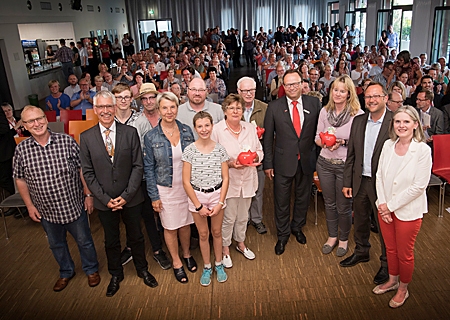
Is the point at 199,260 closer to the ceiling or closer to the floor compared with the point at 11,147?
closer to the floor

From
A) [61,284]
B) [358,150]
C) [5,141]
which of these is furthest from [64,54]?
[358,150]

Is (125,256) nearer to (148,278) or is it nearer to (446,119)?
(148,278)

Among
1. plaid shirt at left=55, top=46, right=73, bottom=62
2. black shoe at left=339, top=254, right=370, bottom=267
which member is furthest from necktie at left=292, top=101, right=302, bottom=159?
plaid shirt at left=55, top=46, right=73, bottom=62

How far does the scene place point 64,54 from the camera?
13469 mm

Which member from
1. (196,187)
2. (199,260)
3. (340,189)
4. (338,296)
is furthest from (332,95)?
(199,260)

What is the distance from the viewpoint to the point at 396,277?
3248mm

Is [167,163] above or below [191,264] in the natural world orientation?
above

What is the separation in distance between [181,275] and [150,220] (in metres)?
0.60

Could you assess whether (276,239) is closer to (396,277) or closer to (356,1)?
(396,277)

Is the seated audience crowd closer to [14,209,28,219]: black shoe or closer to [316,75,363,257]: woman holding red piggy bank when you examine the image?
[316,75,363,257]: woman holding red piggy bank

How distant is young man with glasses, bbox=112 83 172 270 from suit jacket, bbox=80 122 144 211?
0.46m

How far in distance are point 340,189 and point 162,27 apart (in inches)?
930

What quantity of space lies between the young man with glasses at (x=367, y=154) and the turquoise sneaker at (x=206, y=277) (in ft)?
4.54

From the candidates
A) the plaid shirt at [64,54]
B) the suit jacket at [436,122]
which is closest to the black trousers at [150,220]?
the suit jacket at [436,122]
